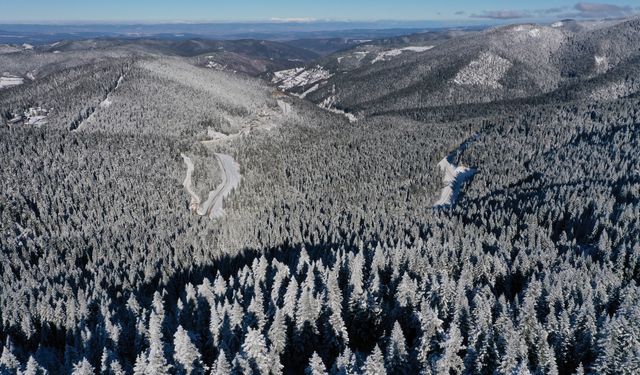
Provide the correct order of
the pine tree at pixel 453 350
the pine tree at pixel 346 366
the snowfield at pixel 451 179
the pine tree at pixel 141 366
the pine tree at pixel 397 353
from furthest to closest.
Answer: the snowfield at pixel 451 179 → the pine tree at pixel 397 353 → the pine tree at pixel 453 350 → the pine tree at pixel 141 366 → the pine tree at pixel 346 366

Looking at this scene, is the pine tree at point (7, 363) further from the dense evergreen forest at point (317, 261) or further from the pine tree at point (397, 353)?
the pine tree at point (397, 353)

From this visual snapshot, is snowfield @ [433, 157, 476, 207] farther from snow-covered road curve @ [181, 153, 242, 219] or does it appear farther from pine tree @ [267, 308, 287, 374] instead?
pine tree @ [267, 308, 287, 374]

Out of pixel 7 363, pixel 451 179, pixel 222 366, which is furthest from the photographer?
pixel 451 179

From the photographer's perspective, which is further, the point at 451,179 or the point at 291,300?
the point at 451,179

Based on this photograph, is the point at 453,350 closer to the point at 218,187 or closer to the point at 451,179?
the point at 218,187

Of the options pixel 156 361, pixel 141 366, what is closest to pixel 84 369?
pixel 141 366

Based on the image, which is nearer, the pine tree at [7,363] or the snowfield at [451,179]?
the pine tree at [7,363]

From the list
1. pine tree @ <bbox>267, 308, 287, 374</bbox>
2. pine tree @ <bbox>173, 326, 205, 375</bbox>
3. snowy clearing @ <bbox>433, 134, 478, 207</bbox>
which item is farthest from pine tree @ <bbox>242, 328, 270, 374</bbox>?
snowy clearing @ <bbox>433, 134, 478, 207</bbox>

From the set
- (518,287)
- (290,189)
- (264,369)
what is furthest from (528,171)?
(264,369)

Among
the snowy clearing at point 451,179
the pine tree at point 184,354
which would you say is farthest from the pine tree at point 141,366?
the snowy clearing at point 451,179

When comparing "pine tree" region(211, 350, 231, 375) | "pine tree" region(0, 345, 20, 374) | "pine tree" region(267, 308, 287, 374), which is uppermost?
"pine tree" region(211, 350, 231, 375)
